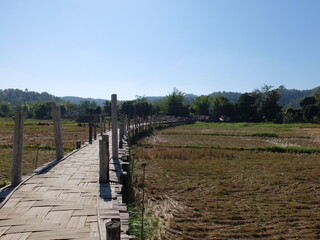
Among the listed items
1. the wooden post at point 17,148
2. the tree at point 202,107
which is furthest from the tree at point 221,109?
the wooden post at point 17,148

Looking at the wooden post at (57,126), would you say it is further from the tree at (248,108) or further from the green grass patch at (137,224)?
the tree at (248,108)

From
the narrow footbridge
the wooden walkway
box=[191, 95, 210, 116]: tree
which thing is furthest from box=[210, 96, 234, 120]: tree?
the wooden walkway

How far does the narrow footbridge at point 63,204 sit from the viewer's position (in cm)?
390

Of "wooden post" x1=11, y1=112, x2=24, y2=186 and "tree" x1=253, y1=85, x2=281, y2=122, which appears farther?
"tree" x1=253, y1=85, x2=281, y2=122

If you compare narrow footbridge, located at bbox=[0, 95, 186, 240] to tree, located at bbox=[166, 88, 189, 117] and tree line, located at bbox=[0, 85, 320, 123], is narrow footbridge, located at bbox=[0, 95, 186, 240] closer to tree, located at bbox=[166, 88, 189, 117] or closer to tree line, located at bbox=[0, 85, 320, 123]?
tree line, located at bbox=[0, 85, 320, 123]

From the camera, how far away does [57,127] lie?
352 inches

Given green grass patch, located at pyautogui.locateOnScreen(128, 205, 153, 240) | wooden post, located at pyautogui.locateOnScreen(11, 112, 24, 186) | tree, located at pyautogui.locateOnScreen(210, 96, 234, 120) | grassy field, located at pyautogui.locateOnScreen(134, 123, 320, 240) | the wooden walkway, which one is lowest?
grassy field, located at pyautogui.locateOnScreen(134, 123, 320, 240)

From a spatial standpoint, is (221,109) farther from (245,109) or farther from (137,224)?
(137,224)

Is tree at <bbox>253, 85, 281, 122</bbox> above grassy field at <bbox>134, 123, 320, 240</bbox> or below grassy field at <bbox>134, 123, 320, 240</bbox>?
above

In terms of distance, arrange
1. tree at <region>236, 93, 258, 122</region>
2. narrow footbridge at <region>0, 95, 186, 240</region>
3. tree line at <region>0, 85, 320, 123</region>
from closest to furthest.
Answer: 1. narrow footbridge at <region>0, 95, 186, 240</region>
2. tree line at <region>0, 85, 320, 123</region>
3. tree at <region>236, 93, 258, 122</region>

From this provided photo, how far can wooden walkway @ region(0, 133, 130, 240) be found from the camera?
3922 millimetres

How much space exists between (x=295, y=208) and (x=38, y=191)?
21.8 ft

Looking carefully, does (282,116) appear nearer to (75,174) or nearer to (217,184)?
(217,184)

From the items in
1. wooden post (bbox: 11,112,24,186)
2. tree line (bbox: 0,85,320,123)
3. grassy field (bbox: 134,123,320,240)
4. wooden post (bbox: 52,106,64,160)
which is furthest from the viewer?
tree line (bbox: 0,85,320,123)
